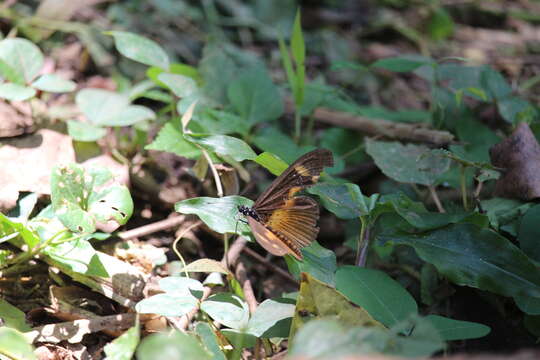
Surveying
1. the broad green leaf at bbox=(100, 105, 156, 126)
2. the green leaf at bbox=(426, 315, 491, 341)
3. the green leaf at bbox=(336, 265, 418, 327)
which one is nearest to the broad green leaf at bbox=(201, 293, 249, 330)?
the green leaf at bbox=(336, 265, 418, 327)

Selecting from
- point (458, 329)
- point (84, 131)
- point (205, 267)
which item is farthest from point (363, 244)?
point (84, 131)

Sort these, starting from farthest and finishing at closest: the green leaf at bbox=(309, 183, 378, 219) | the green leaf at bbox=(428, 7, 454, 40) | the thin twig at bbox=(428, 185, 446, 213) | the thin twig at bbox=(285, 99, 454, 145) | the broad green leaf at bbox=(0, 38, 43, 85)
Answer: the green leaf at bbox=(428, 7, 454, 40) → the thin twig at bbox=(285, 99, 454, 145) → the broad green leaf at bbox=(0, 38, 43, 85) → the thin twig at bbox=(428, 185, 446, 213) → the green leaf at bbox=(309, 183, 378, 219)

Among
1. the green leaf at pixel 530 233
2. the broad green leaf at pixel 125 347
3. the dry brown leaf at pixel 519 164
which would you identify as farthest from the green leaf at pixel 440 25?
the broad green leaf at pixel 125 347

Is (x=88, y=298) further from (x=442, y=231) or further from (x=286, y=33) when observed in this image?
(x=286, y=33)

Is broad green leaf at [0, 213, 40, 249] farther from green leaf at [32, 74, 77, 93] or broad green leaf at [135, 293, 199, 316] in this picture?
green leaf at [32, 74, 77, 93]

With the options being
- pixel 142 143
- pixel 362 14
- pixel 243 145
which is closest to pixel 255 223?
pixel 243 145

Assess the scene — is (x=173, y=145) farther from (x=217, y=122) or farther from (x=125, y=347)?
(x=125, y=347)
